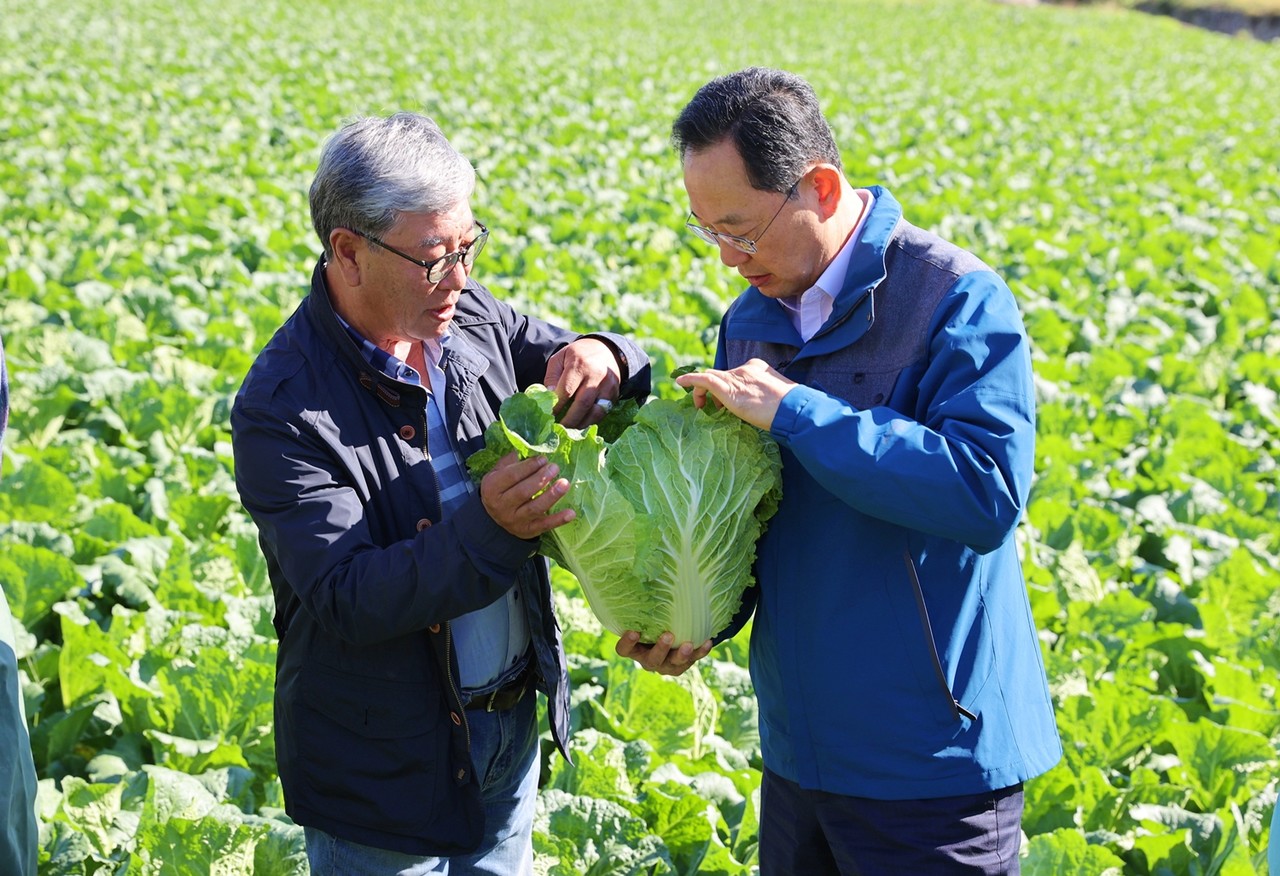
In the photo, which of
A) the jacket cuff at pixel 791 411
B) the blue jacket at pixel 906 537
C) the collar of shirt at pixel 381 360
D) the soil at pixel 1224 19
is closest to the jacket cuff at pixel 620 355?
the blue jacket at pixel 906 537

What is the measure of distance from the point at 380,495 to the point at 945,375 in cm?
114

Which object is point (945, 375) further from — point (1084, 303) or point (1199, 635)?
point (1084, 303)

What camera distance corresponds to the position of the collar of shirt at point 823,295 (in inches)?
99.9

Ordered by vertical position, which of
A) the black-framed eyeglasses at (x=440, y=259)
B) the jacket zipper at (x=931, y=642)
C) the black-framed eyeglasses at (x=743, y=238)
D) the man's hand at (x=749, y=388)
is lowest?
the jacket zipper at (x=931, y=642)

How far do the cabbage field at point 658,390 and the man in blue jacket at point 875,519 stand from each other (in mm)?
1153

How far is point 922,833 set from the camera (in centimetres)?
246

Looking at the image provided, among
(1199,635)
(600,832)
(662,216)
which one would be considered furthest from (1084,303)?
(600,832)

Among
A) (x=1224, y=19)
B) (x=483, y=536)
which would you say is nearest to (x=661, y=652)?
(x=483, y=536)

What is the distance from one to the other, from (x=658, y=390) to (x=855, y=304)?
13.2 ft

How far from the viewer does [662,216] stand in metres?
11.7

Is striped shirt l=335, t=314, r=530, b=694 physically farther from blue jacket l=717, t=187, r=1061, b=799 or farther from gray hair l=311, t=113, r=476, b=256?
blue jacket l=717, t=187, r=1061, b=799

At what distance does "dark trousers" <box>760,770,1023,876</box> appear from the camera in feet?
8.06

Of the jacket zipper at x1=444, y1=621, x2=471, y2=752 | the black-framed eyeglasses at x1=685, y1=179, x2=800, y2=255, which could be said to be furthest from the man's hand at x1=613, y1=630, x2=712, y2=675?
the black-framed eyeglasses at x1=685, y1=179, x2=800, y2=255

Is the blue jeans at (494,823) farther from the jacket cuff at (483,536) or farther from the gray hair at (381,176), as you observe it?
the gray hair at (381,176)
